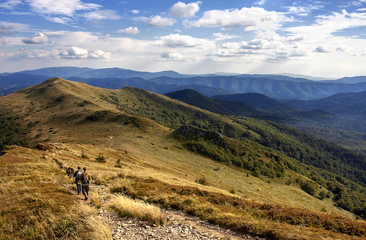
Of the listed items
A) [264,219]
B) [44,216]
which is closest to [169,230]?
[44,216]

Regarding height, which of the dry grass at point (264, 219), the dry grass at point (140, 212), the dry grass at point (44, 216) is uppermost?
the dry grass at point (44, 216)

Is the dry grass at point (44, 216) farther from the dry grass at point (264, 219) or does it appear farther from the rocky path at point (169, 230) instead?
the dry grass at point (264, 219)

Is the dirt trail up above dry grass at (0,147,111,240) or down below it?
below

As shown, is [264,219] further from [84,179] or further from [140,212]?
[84,179]

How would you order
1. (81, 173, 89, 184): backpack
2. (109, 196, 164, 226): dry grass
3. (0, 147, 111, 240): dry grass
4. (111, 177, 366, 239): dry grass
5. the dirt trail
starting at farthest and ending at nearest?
(81, 173, 89, 184): backpack, (109, 196, 164, 226): dry grass, (111, 177, 366, 239): dry grass, the dirt trail, (0, 147, 111, 240): dry grass

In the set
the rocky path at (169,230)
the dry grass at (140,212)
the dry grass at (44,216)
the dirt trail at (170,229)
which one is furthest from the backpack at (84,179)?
the dry grass at (140,212)

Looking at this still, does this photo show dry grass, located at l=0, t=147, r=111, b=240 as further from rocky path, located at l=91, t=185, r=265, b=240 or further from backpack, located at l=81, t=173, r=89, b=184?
backpack, located at l=81, t=173, r=89, b=184

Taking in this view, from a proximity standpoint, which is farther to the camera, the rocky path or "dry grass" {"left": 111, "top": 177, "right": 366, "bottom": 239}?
"dry grass" {"left": 111, "top": 177, "right": 366, "bottom": 239}

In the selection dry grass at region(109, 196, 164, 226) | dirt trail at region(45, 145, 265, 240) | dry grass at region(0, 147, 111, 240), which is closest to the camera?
dry grass at region(0, 147, 111, 240)

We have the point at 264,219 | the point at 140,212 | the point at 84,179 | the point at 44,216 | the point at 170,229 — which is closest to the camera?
the point at 44,216

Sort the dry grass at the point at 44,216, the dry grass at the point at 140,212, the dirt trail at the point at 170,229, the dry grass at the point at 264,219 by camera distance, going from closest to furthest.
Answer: the dry grass at the point at 44,216
the dirt trail at the point at 170,229
the dry grass at the point at 264,219
the dry grass at the point at 140,212

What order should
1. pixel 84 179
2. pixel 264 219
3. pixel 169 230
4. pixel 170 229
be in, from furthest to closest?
1. pixel 84 179
2. pixel 264 219
3. pixel 170 229
4. pixel 169 230

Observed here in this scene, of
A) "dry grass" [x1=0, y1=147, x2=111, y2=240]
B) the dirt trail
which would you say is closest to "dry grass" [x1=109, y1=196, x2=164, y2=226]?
the dirt trail

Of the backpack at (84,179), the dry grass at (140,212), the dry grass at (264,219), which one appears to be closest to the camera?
the dry grass at (264,219)
